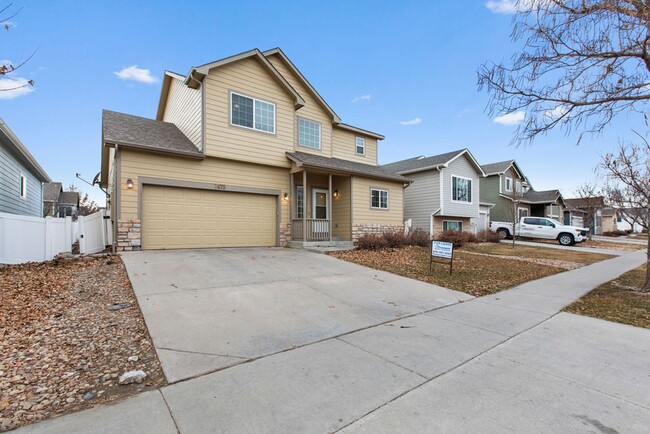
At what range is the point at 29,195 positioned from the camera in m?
14.9

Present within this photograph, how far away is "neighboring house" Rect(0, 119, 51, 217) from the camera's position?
34.9 ft

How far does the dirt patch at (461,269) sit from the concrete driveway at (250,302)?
80 centimetres

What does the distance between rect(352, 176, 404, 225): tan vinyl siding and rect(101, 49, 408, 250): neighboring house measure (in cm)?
7

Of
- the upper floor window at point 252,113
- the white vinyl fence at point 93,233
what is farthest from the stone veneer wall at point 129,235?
the upper floor window at point 252,113

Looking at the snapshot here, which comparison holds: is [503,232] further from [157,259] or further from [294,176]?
[157,259]

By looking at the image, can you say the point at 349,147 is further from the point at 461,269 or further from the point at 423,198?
the point at 461,269

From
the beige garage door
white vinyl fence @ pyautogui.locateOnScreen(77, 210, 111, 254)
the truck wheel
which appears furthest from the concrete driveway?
the truck wheel

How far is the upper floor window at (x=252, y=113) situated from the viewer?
39.8 ft

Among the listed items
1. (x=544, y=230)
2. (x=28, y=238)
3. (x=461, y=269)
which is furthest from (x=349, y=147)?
(x=544, y=230)

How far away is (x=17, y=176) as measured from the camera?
1271 cm

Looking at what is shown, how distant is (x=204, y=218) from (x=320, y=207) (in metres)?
5.80

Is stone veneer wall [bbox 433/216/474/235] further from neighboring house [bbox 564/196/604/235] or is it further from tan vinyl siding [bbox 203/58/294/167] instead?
tan vinyl siding [bbox 203/58/294/167]

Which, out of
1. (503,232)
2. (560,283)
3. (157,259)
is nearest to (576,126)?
(560,283)

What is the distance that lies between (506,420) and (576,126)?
19.1 ft
